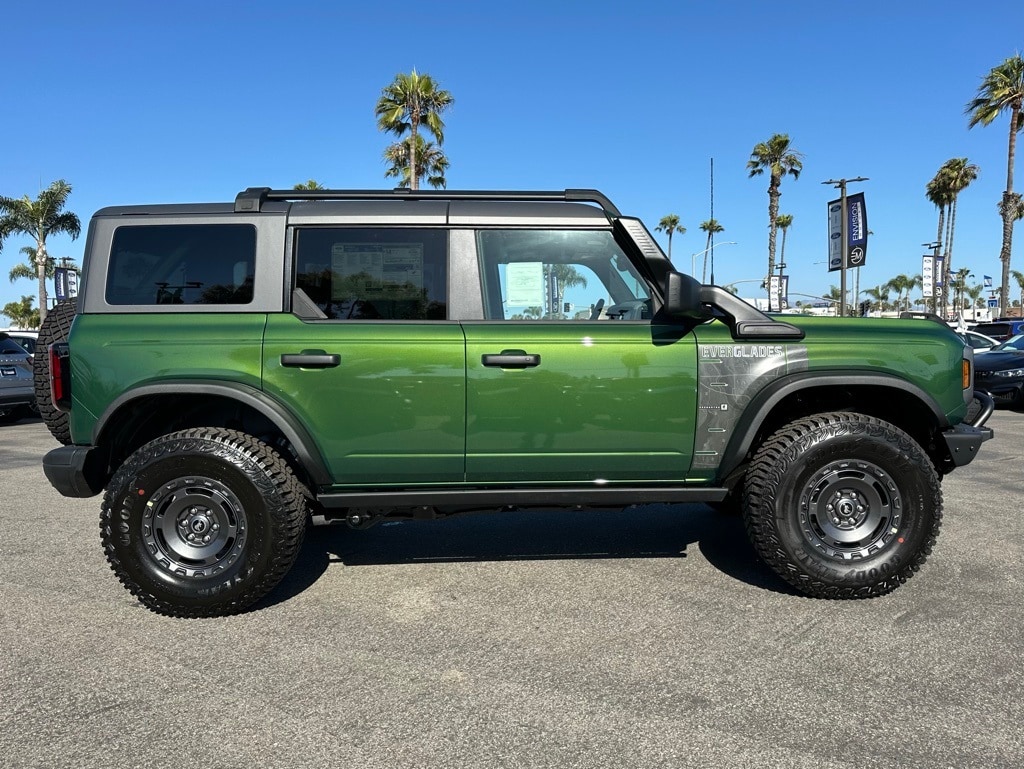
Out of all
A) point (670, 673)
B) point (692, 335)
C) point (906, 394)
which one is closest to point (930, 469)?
point (906, 394)

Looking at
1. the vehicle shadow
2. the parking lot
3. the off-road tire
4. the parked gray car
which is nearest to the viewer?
the parking lot

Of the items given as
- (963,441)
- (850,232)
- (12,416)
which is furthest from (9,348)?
(850,232)

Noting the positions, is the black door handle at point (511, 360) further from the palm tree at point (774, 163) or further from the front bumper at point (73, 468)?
the palm tree at point (774, 163)

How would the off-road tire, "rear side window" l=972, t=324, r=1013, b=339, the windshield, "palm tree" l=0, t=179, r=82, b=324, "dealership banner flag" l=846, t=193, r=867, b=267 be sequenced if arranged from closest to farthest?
the off-road tire, the windshield, "rear side window" l=972, t=324, r=1013, b=339, "dealership banner flag" l=846, t=193, r=867, b=267, "palm tree" l=0, t=179, r=82, b=324

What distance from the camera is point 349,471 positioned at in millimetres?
3473

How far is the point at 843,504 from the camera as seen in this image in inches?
140

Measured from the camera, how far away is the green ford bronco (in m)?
3.36

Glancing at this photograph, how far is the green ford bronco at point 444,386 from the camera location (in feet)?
11.0

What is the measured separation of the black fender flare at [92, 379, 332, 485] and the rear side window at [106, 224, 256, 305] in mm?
449

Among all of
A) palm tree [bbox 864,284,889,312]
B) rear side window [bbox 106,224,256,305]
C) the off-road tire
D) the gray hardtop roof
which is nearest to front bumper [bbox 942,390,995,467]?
the gray hardtop roof

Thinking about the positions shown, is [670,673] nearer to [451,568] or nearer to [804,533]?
[804,533]

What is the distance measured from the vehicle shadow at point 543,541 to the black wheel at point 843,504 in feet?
0.88

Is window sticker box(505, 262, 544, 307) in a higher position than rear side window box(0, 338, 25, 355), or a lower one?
higher

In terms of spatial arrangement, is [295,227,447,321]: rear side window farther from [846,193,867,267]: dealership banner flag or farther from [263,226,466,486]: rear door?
[846,193,867,267]: dealership banner flag
